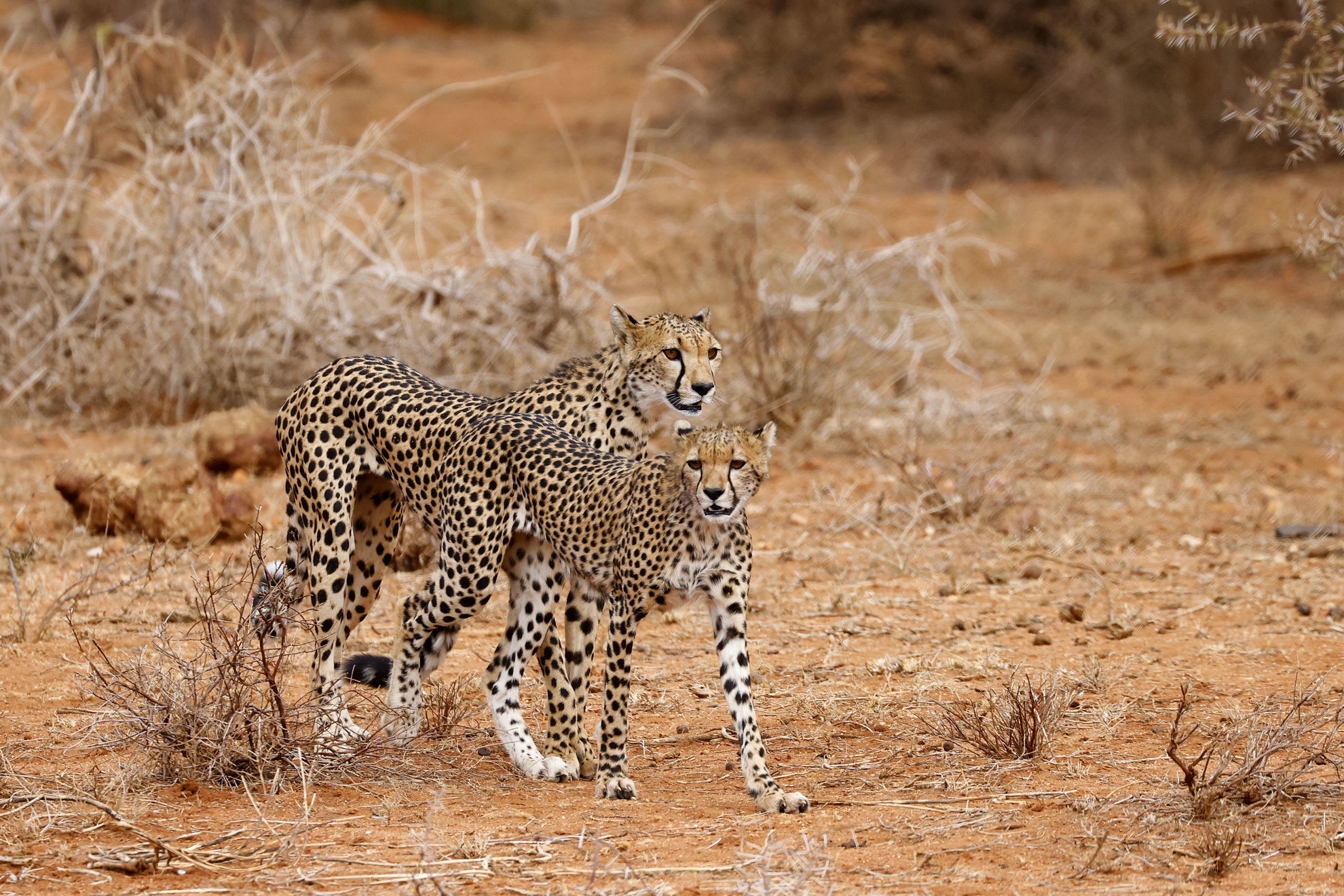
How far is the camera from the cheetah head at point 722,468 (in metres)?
4.12

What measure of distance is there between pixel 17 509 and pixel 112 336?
1.81m

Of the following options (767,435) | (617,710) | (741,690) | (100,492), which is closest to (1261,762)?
(741,690)

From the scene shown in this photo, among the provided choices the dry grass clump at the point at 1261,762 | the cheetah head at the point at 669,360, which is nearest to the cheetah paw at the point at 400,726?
the cheetah head at the point at 669,360

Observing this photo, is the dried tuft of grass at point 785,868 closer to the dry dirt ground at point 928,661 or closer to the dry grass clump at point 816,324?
the dry dirt ground at point 928,661

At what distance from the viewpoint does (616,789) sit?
Result: 4.32m

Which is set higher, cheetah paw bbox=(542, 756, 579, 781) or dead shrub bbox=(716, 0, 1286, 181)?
dead shrub bbox=(716, 0, 1286, 181)

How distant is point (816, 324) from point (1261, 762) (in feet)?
17.4

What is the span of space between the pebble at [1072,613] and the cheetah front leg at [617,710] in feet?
7.98

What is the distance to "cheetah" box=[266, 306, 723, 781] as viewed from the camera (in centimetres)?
493

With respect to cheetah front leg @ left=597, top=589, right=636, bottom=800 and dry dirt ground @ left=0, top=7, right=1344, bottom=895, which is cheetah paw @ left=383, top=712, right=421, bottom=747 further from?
cheetah front leg @ left=597, top=589, right=636, bottom=800

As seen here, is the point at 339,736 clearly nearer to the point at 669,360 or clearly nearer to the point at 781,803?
the point at 781,803

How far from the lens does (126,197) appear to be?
8.95 m

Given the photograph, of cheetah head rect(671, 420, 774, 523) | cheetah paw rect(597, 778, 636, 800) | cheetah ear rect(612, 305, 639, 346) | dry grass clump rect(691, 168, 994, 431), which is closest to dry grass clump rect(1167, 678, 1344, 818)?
cheetah head rect(671, 420, 774, 523)

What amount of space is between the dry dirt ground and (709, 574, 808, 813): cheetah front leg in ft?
0.23
